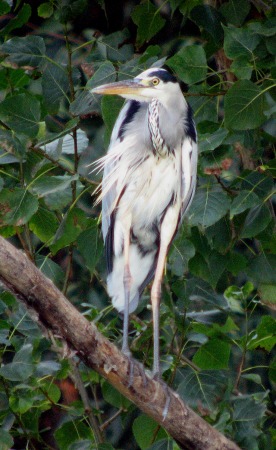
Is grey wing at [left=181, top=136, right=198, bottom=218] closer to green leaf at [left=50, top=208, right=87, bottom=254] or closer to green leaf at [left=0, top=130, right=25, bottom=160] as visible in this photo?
green leaf at [left=50, top=208, right=87, bottom=254]

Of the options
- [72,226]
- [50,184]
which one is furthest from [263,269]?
[50,184]

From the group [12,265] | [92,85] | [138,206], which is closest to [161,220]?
[138,206]

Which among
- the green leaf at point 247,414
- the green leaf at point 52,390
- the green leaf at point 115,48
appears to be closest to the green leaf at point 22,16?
the green leaf at point 115,48

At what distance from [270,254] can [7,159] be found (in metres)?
0.82

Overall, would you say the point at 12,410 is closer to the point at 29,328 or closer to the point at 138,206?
the point at 29,328

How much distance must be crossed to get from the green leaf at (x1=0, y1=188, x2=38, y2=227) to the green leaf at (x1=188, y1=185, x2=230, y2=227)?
17.5 inches

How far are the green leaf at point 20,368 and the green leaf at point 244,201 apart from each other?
674 millimetres

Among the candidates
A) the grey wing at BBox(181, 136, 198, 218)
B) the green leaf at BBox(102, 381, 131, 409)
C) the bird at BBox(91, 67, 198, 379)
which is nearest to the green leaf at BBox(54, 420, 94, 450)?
the green leaf at BBox(102, 381, 131, 409)

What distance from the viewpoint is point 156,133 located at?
8.99 feet

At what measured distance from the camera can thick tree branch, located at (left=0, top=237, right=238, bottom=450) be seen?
187 cm

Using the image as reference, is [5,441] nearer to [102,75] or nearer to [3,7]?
[102,75]

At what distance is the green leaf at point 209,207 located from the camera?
2.52 metres

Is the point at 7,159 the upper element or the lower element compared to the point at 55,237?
upper

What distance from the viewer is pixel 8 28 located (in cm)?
281
